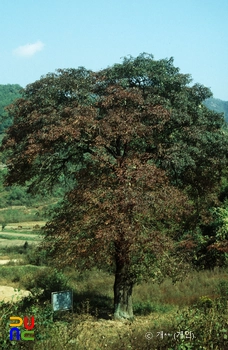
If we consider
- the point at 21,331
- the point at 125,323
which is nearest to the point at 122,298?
the point at 125,323

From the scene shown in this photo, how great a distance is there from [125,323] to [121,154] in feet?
17.2

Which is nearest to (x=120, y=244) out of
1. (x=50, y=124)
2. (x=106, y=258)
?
(x=106, y=258)

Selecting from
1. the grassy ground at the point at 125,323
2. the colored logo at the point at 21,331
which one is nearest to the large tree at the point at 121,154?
the grassy ground at the point at 125,323

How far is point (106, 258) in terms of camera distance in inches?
439

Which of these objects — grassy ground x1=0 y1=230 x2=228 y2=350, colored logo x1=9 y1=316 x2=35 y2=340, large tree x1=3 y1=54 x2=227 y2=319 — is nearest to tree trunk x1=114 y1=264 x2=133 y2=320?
large tree x1=3 y1=54 x2=227 y2=319

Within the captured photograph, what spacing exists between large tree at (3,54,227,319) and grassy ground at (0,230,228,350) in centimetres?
135

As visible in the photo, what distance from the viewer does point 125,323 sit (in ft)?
28.5

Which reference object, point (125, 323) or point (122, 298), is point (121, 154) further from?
point (125, 323)

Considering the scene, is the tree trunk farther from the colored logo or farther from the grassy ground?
the colored logo

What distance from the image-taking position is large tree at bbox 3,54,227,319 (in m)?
10.7

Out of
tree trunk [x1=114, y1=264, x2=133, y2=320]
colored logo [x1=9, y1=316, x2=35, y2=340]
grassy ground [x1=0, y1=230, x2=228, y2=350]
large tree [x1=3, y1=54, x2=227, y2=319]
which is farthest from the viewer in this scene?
tree trunk [x1=114, y1=264, x2=133, y2=320]

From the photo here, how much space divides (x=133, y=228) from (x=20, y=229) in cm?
5009

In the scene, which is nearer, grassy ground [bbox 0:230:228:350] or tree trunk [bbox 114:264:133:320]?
grassy ground [bbox 0:230:228:350]

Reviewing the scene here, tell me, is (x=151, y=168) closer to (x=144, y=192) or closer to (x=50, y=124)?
(x=144, y=192)
